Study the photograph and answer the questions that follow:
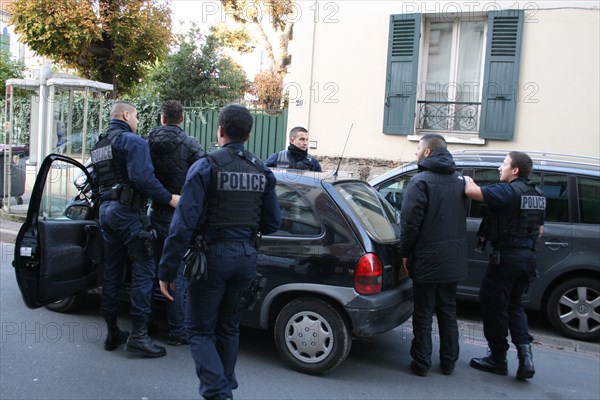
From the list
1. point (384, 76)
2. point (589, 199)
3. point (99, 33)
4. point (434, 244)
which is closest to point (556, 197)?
point (589, 199)

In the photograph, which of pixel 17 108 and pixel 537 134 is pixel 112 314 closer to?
pixel 537 134

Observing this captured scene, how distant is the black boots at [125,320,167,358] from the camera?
Result: 178 inches

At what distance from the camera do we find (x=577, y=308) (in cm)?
549

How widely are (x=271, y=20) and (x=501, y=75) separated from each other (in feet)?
57.2

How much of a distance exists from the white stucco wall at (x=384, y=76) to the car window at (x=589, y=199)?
360cm

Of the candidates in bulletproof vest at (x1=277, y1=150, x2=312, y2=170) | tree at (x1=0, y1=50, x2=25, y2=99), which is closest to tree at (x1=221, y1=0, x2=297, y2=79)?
tree at (x1=0, y1=50, x2=25, y2=99)

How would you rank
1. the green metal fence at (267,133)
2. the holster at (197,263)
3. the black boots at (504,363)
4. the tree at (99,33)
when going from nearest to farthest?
the holster at (197,263), the black boots at (504,363), the green metal fence at (267,133), the tree at (99,33)

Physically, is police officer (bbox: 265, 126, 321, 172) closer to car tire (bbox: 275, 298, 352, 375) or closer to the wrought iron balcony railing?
car tire (bbox: 275, 298, 352, 375)

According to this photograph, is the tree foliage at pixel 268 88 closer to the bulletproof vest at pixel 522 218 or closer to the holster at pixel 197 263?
the bulletproof vest at pixel 522 218

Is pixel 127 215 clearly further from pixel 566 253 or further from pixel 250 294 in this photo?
pixel 566 253

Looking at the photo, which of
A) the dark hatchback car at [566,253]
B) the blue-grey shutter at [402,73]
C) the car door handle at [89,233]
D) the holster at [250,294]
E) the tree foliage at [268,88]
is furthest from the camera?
the tree foliage at [268,88]

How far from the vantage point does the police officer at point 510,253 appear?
173 inches

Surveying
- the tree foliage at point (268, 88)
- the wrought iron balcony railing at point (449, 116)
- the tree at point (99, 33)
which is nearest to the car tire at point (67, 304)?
the wrought iron balcony railing at point (449, 116)

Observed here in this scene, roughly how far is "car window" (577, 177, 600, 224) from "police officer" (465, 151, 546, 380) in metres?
1.30
